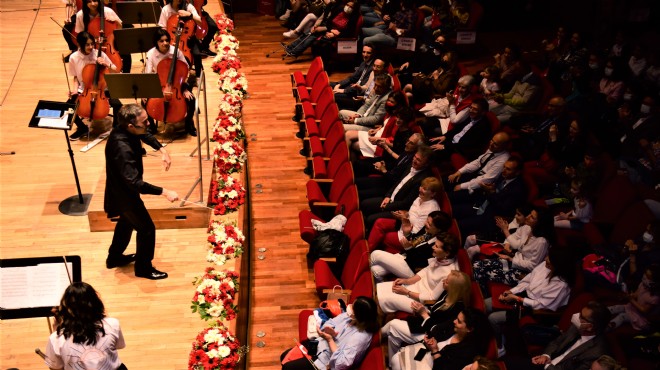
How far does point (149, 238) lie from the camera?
4.36 metres

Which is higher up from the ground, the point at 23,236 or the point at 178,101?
the point at 178,101

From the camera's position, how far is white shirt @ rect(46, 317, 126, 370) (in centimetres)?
294

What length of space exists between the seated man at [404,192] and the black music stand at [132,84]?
1.85 m

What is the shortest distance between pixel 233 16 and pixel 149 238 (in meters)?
6.45

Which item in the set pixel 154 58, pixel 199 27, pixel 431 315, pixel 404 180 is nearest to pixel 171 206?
pixel 154 58

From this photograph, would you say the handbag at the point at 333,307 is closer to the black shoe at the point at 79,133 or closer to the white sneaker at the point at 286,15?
the black shoe at the point at 79,133

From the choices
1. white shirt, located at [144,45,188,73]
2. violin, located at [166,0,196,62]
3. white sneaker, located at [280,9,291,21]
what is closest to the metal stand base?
white shirt, located at [144,45,188,73]

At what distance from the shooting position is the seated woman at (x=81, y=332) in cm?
289

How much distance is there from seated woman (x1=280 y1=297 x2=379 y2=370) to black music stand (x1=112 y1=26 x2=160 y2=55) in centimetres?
345

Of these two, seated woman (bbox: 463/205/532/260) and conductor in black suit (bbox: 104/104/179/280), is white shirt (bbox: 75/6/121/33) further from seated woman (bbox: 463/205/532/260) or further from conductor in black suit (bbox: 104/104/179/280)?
seated woman (bbox: 463/205/532/260)

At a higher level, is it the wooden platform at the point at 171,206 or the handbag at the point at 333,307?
the handbag at the point at 333,307

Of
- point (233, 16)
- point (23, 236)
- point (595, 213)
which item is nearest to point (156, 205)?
point (23, 236)

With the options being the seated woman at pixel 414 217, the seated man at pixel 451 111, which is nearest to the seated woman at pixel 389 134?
the seated man at pixel 451 111

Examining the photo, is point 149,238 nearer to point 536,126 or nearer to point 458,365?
point 458,365
